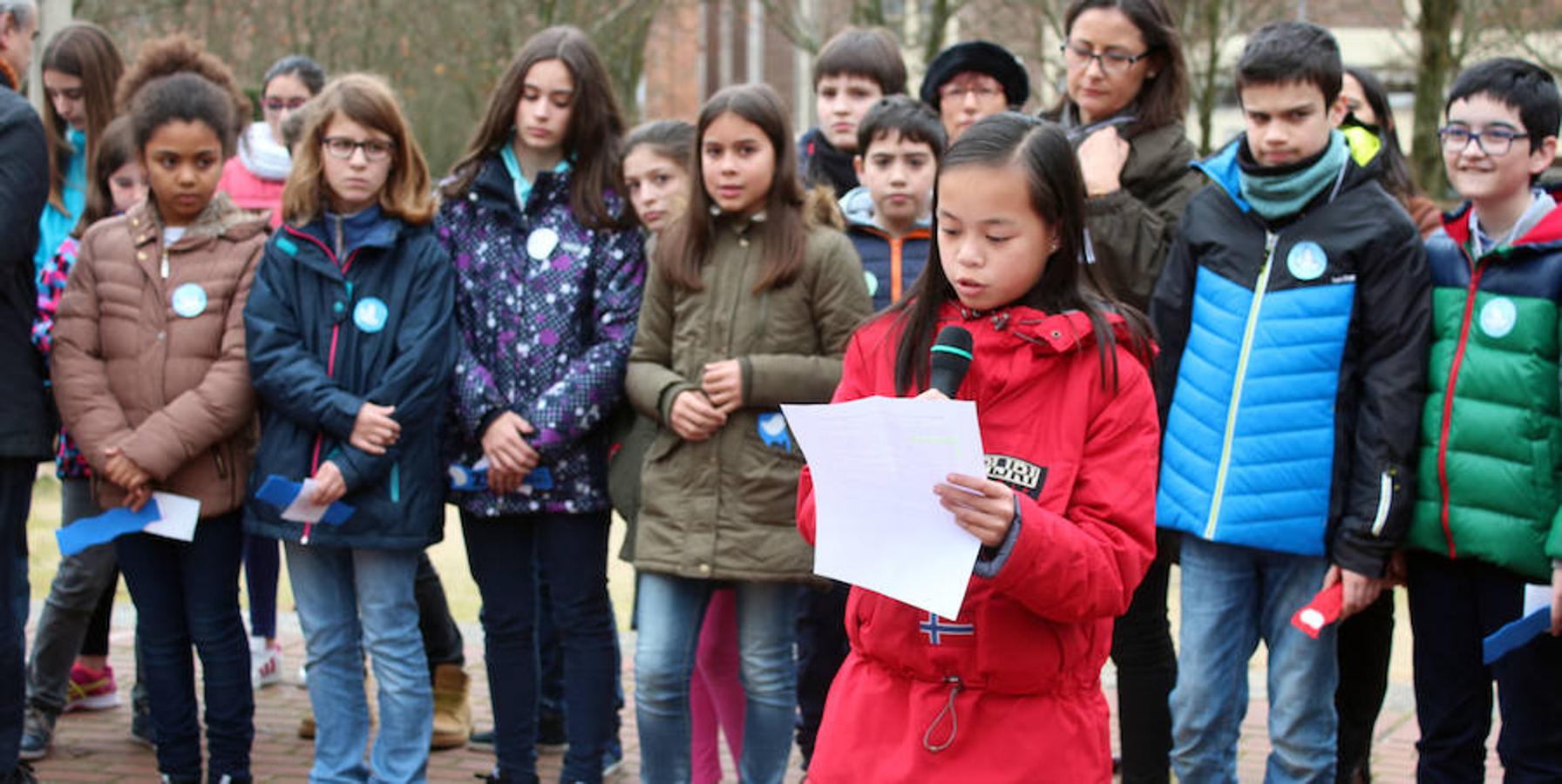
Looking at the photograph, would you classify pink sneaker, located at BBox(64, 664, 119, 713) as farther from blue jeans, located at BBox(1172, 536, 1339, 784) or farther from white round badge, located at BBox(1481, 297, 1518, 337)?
white round badge, located at BBox(1481, 297, 1518, 337)

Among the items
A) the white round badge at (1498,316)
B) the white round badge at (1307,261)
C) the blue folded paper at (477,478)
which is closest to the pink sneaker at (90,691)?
the blue folded paper at (477,478)

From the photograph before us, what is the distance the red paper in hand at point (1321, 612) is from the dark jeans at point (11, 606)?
3.47 m

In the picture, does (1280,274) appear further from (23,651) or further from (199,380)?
Answer: (23,651)

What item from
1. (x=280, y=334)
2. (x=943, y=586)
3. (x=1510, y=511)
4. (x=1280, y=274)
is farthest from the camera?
(x=280, y=334)

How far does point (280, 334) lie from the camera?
459 cm

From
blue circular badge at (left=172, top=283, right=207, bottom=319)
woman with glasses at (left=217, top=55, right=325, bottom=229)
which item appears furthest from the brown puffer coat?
woman with glasses at (left=217, top=55, right=325, bottom=229)

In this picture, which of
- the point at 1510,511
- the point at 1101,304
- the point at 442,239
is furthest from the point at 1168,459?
the point at 442,239

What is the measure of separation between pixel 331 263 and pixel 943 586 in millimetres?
2692

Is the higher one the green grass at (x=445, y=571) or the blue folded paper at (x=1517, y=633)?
the blue folded paper at (x=1517, y=633)

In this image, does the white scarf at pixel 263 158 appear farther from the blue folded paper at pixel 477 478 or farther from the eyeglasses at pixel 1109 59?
the eyeglasses at pixel 1109 59

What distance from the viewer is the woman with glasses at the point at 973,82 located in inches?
211

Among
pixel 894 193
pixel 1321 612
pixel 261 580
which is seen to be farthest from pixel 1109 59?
pixel 261 580

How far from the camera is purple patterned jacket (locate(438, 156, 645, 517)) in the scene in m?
4.63

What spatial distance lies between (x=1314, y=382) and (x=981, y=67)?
1.90 meters
